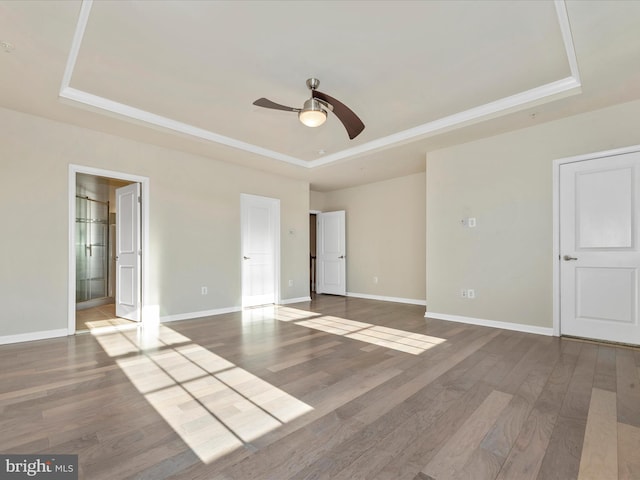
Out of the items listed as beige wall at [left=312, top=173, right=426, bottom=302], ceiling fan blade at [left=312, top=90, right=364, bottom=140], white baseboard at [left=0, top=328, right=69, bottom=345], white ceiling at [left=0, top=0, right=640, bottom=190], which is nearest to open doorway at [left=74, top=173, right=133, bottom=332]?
white baseboard at [left=0, top=328, right=69, bottom=345]

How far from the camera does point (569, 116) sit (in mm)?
3980

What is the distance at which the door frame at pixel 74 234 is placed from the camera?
416 centimetres

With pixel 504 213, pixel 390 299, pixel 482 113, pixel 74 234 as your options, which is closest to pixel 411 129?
pixel 482 113

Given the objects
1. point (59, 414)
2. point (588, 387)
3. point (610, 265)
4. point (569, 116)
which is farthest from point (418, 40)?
point (59, 414)

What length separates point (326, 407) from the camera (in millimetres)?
2227

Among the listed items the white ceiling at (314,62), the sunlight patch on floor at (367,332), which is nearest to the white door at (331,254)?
the sunlight patch on floor at (367,332)

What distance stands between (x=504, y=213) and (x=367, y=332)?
2609mm

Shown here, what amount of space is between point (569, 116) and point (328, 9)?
11.4ft

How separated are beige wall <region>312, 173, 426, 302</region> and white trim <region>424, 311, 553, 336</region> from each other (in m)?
1.43

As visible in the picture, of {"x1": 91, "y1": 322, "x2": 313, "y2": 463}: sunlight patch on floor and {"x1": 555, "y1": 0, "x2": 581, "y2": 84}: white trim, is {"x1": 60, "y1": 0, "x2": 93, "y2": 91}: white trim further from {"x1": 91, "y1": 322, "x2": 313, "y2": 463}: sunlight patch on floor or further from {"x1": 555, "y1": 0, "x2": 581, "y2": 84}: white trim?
{"x1": 555, "y1": 0, "x2": 581, "y2": 84}: white trim

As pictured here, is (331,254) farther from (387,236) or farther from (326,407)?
(326,407)

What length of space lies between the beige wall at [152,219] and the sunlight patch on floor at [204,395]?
119 cm

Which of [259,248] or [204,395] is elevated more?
[259,248]

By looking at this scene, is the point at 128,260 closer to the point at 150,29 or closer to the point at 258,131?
the point at 258,131
